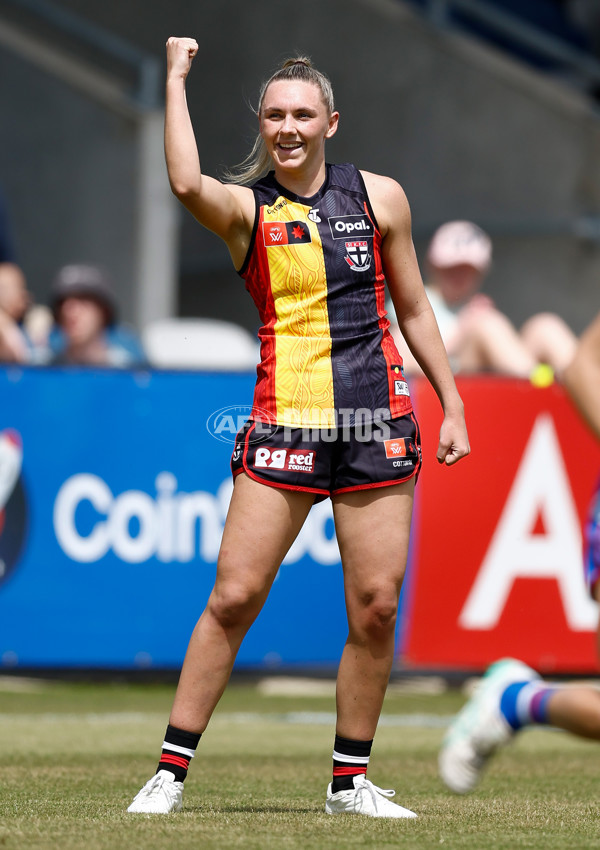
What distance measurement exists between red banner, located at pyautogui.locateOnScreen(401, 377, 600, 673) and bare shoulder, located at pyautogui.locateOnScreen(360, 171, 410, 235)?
11.1 ft

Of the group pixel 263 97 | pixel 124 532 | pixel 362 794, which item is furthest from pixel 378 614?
pixel 124 532

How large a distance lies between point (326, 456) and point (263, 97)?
40.9 inches

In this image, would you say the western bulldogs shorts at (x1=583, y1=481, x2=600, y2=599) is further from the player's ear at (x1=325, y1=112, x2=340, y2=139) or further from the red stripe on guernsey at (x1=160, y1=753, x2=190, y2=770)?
the player's ear at (x1=325, y1=112, x2=340, y2=139)

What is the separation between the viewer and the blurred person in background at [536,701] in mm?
3424

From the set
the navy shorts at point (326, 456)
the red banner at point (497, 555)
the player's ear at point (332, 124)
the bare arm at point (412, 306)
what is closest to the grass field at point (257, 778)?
the red banner at point (497, 555)

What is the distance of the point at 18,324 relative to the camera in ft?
28.3

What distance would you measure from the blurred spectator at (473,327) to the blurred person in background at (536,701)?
14.1ft

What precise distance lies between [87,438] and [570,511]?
252cm

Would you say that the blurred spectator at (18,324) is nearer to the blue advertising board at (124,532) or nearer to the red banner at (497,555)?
the blue advertising board at (124,532)

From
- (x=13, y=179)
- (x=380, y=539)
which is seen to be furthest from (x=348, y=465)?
(x=13, y=179)

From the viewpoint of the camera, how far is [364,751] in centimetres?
431

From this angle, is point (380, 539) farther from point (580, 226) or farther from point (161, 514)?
point (580, 226)

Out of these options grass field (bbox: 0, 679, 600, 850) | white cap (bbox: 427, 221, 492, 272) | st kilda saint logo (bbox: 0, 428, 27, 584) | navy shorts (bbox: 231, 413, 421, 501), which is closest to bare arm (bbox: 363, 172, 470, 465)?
navy shorts (bbox: 231, 413, 421, 501)

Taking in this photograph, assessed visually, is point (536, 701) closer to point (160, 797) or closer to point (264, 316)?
point (160, 797)
